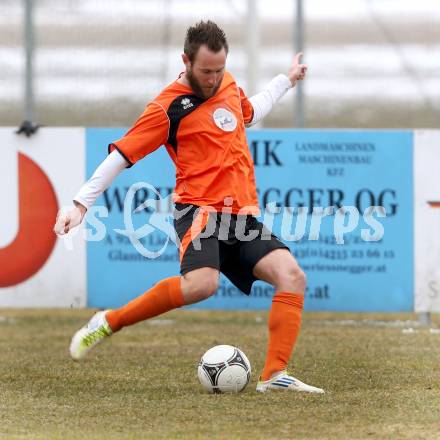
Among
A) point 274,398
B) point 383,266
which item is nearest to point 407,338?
point 383,266

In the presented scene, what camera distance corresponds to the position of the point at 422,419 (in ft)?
18.5

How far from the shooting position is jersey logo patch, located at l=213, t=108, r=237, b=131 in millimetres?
6512

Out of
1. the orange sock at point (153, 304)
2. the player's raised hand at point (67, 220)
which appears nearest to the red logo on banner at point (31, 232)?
the orange sock at point (153, 304)

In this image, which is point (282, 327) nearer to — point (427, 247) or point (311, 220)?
point (311, 220)

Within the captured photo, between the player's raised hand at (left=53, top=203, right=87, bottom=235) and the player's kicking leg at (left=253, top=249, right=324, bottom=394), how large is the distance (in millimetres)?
1005

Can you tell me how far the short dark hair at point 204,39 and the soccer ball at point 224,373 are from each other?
1601 mm

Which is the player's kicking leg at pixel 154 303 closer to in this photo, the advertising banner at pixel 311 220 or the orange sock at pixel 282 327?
the orange sock at pixel 282 327

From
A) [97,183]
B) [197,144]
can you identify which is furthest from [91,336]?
[197,144]

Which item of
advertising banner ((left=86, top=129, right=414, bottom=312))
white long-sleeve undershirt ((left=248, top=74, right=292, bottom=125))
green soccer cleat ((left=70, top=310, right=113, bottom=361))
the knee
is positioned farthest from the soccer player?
advertising banner ((left=86, top=129, right=414, bottom=312))

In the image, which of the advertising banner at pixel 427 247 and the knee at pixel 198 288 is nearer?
the knee at pixel 198 288

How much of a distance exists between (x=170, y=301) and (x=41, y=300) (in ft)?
13.5

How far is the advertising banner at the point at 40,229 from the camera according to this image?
10.3 m

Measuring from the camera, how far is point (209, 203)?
6461mm

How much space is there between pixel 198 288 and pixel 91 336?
2.62ft
